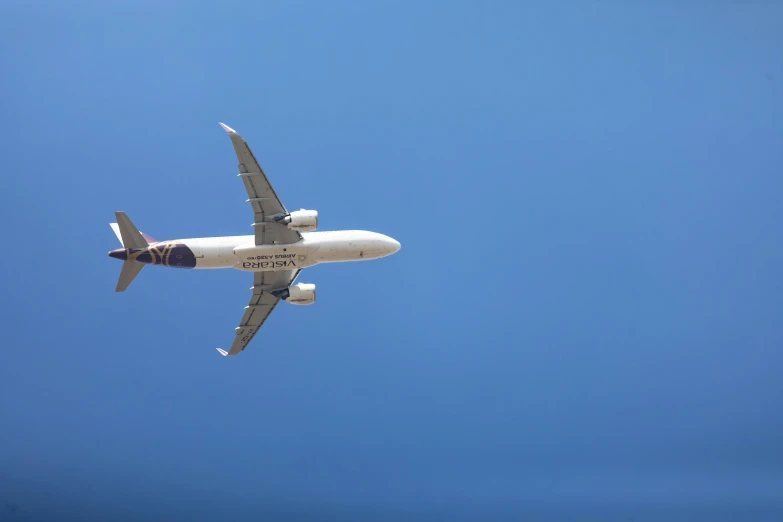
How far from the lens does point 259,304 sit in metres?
41.9

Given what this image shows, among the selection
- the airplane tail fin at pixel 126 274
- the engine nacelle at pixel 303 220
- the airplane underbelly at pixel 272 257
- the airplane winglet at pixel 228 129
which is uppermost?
the airplane winglet at pixel 228 129

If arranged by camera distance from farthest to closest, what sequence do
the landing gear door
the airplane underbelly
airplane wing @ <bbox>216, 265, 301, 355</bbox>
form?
airplane wing @ <bbox>216, 265, 301, 355</bbox> < the airplane underbelly < the landing gear door

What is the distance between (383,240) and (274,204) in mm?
5709

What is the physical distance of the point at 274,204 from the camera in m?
37.3

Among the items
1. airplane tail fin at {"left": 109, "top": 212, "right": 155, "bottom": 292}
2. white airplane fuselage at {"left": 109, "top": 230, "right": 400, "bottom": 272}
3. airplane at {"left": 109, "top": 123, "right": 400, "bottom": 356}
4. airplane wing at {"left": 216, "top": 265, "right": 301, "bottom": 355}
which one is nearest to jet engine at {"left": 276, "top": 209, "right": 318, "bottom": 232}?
airplane at {"left": 109, "top": 123, "right": 400, "bottom": 356}

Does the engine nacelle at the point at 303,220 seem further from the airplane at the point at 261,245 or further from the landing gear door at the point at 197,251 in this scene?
the landing gear door at the point at 197,251

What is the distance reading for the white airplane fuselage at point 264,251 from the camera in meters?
37.2

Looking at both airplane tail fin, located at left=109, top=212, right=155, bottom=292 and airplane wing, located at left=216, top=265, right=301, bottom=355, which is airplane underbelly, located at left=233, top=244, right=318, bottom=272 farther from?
airplane tail fin, located at left=109, top=212, right=155, bottom=292

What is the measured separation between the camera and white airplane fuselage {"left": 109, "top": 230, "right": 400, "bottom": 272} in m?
37.2

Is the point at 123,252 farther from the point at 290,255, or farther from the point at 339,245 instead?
the point at 339,245

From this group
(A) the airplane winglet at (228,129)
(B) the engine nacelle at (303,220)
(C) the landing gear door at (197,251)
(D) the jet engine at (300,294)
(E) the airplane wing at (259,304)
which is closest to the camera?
(A) the airplane winglet at (228,129)

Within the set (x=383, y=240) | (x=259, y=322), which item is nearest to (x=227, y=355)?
(x=259, y=322)

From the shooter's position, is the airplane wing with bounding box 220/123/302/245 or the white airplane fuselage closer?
the airplane wing with bounding box 220/123/302/245

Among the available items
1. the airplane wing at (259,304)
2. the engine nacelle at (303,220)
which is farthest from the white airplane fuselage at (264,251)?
the airplane wing at (259,304)
